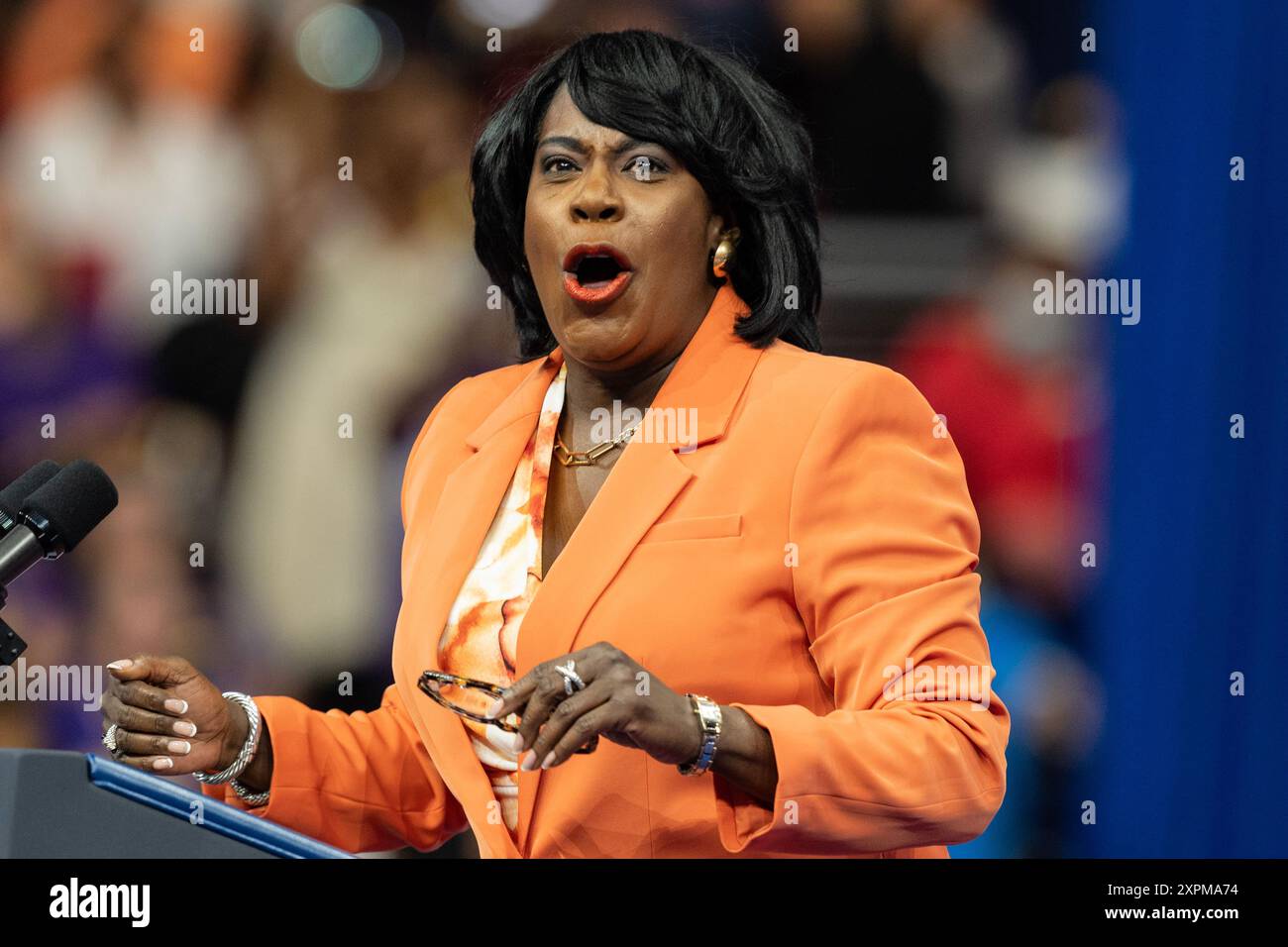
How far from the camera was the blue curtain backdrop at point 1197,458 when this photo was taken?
95.7 inches

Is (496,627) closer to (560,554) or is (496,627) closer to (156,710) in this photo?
(560,554)

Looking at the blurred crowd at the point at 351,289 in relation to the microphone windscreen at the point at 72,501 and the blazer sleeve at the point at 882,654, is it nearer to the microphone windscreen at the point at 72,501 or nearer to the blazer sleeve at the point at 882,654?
the blazer sleeve at the point at 882,654

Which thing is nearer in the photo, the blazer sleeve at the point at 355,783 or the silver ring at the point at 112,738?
the silver ring at the point at 112,738

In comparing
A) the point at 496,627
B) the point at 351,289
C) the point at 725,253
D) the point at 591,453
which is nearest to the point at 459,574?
the point at 496,627

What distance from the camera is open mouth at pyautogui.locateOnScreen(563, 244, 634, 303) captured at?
1665mm

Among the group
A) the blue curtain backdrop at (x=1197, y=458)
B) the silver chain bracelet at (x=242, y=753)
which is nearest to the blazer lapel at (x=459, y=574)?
the silver chain bracelet at (x=242, y=753)

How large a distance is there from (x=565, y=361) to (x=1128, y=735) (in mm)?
1201

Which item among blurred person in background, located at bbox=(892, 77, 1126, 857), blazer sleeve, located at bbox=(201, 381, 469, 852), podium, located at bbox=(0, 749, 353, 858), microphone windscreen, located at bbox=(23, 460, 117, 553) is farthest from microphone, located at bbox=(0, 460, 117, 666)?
blurred person in background, located at bbox=(892, 77, 1126, 857)

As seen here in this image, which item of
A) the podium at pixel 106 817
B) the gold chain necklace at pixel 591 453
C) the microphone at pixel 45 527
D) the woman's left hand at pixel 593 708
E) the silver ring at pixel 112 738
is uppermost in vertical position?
the gold chain necklace at pixel 591 453

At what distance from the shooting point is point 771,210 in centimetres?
169

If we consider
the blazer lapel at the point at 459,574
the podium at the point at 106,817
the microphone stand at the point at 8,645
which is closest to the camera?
the podium at the point at 106,817

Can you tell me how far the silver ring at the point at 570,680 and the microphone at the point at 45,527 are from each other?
38 cm

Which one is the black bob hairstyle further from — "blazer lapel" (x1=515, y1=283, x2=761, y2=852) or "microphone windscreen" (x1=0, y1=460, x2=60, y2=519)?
"microphone windscreen" (x1=0, y1=460, x2=60, y2=519)
